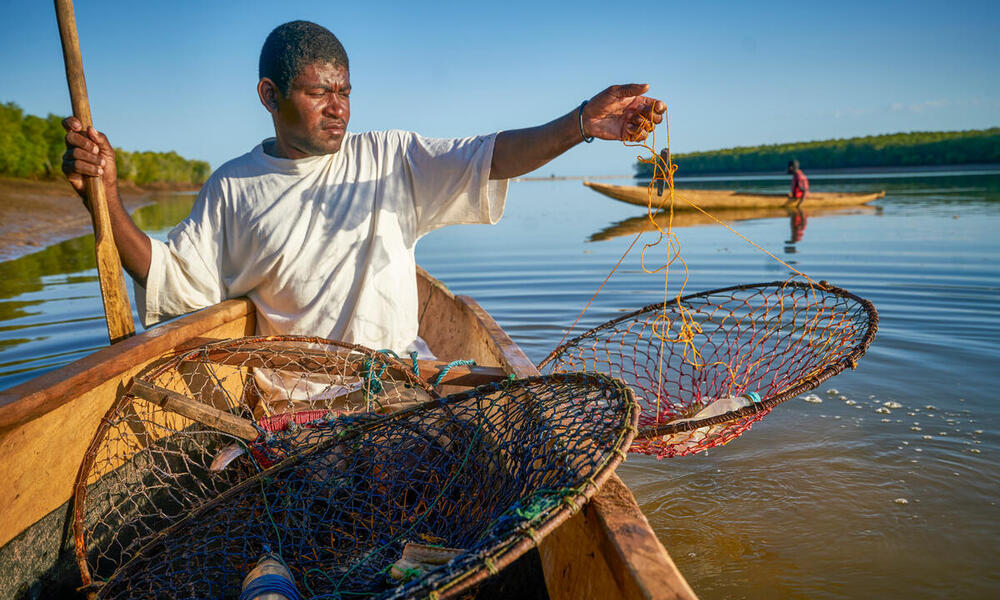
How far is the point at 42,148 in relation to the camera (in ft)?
110

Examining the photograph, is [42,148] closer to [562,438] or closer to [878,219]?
[878,219]

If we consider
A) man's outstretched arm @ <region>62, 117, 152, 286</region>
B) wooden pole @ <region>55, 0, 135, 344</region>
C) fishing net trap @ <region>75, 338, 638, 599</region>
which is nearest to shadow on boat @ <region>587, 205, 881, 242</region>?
man's outstretched arm @ <region>62, 117, 152, 286</region>

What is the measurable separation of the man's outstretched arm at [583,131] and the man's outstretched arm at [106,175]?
156 centimetres

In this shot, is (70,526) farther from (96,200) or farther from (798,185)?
(798,185)

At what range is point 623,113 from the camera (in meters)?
2.42

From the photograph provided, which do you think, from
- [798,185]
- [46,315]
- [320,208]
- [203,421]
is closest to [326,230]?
[320,208]

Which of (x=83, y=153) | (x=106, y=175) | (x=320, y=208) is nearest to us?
(x=83, y=153)

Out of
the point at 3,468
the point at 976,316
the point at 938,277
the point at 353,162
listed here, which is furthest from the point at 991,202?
the point at 3,468

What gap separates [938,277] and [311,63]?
7932 millimetres

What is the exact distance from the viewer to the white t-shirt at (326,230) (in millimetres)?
→ 2920

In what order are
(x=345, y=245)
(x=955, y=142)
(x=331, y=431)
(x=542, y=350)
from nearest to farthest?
1. (x=331, y=431)
2. (x=345, y=245)
3. (x=542, y=350)
4. (x=955, y=142)

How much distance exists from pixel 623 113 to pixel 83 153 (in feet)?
6.72

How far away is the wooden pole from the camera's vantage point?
8.16 ft

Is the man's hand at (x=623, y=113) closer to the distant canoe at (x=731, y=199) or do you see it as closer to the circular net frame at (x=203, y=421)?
the circular net frame at (x=203, y=421)
